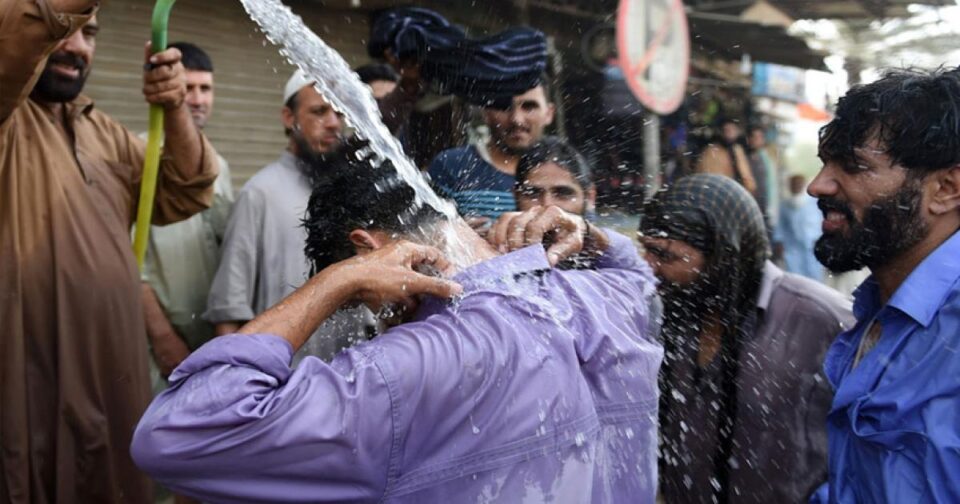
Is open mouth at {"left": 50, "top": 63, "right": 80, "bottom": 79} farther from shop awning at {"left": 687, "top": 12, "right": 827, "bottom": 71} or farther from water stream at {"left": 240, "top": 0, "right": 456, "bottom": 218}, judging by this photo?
shop awning at {"left": 687, "top": 12, "right": 827, "bottom": 71}

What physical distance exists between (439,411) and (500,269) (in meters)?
0.38

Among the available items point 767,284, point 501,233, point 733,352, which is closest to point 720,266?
point 767,284

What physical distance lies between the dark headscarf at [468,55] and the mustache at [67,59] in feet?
4.48

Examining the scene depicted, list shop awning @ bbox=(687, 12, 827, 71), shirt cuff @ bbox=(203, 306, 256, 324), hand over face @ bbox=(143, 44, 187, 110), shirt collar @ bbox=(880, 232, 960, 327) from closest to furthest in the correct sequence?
shirt collar @ bbox=(880, 232, 960, 327)
hand over face @ bbox=(143, 44, 187, 110)
shirt cuff @ bbox=(203, 306, 256, 324)
shop awning @ bbox=(687, 12, 827, 71)

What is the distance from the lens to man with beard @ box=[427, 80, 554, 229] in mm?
3225

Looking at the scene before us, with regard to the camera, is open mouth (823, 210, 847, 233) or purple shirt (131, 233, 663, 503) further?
open mouth (823, 210, 847, 233)

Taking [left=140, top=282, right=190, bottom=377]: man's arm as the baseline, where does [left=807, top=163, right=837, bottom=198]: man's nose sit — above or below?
above

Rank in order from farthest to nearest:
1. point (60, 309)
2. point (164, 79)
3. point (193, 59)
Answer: point (193, 59)
point (164, 79)
point (60, 309)

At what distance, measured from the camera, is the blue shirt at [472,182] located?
318 cm

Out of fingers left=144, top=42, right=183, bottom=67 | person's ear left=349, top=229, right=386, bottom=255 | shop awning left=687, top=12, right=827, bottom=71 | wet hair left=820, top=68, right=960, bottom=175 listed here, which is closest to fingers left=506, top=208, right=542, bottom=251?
person's ear left=349, top=229, right=386, bottom=255

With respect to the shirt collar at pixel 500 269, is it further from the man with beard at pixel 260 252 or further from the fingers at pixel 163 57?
the man with beard at pixel 260 252

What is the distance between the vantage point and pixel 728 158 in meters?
8.38

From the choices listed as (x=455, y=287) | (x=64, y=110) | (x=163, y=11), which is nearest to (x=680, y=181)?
(x=455, y=287)

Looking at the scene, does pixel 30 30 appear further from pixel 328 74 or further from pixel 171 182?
pixel 328 74
